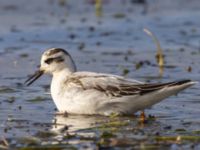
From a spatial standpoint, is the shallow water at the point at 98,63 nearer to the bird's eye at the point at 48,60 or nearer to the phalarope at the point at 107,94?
the phalarope at the point at 107,94

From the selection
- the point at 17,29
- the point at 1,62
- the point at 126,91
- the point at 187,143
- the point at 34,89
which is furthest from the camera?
the point at 17,29

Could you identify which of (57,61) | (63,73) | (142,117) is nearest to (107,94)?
(142,117)

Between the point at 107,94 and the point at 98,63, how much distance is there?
498 centimetres

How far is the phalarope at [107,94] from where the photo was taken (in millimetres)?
12703

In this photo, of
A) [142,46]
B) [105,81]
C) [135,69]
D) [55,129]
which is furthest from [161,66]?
[55,129]

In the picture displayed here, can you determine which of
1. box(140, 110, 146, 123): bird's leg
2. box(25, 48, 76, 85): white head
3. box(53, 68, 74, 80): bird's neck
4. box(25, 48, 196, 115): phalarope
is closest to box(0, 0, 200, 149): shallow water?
box(140, 110, 146, 123): bird's leg

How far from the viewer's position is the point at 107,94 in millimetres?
12898

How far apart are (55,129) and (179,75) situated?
17.5ft

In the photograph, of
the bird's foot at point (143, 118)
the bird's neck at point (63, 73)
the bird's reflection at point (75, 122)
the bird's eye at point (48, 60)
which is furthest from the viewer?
the bird's eye at point (48, 60)

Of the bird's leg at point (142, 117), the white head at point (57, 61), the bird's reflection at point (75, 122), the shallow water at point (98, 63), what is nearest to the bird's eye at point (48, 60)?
the white head at point (57, 61)

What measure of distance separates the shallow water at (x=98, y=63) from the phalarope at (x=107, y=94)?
0.23 m

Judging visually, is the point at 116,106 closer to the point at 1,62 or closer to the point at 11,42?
the point at 1,62

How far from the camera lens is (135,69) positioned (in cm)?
1716

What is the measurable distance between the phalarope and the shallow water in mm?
229
